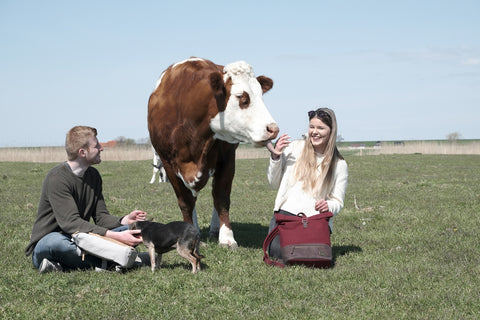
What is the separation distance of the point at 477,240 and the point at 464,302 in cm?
309

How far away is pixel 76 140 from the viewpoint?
5.66 metres

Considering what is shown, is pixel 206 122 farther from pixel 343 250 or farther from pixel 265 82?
pixel 343 250

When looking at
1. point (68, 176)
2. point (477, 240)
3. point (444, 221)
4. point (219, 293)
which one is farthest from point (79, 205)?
point (444, 221)

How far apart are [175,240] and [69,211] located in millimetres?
1148

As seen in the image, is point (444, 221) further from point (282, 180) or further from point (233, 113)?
point (233, 113)

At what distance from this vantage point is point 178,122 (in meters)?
7.02

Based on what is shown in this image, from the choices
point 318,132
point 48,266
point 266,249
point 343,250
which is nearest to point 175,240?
point 266,249

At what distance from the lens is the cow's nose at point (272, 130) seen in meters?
6.12

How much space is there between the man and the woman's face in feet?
7.50

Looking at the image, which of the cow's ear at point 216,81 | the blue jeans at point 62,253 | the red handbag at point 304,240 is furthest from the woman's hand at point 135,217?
the cow's ear at point 216,81

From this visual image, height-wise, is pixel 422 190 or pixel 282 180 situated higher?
pixel 282 180

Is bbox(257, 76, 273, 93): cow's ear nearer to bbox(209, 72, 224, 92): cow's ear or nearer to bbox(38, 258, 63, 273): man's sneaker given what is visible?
bbox(209, 72, 224, 92): cow's ear

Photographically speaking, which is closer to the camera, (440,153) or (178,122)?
(178,122)

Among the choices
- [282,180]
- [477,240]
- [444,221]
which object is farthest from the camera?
[444,221]
